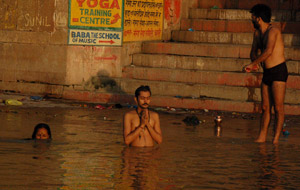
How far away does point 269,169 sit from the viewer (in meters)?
7.96

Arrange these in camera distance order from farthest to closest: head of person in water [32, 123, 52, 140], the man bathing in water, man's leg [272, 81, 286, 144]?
1. man's leg [272, 81, 286, 144]
2. head of person in water [32, 123, 52, 140]
3. the man bathing in water

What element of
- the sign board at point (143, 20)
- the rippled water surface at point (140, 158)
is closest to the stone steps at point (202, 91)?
the sign board at point (143, 20)

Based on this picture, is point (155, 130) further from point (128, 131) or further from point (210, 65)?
point (210, 65)

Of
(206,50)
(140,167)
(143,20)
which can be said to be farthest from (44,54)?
(140,167)

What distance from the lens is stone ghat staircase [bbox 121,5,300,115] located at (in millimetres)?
13883

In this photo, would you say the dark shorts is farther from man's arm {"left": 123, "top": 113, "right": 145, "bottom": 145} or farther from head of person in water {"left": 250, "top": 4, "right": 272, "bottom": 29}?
man's arm {"left": 123, "top": 113, "right": 145, "bottom": 145}

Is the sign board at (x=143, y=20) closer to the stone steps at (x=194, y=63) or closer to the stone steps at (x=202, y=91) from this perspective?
the stone steps at (x=194, y=63)

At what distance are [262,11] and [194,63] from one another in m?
5.41

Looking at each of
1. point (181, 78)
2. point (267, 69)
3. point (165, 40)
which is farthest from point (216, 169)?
point (165, 40)

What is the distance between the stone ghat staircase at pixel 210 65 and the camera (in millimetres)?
13883

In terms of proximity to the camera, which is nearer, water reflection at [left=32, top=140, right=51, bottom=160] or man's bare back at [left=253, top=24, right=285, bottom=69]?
water reflection at [left=32, top=140, right=51, bottom=160]

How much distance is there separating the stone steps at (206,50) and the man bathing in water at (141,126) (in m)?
6.67

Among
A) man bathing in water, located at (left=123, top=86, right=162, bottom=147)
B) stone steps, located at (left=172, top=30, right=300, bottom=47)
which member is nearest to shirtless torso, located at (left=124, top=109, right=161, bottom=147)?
man bathing in water, located at (left=123, top=86, right=162, bottom=147)

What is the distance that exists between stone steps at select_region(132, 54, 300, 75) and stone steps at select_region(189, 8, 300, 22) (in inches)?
101
